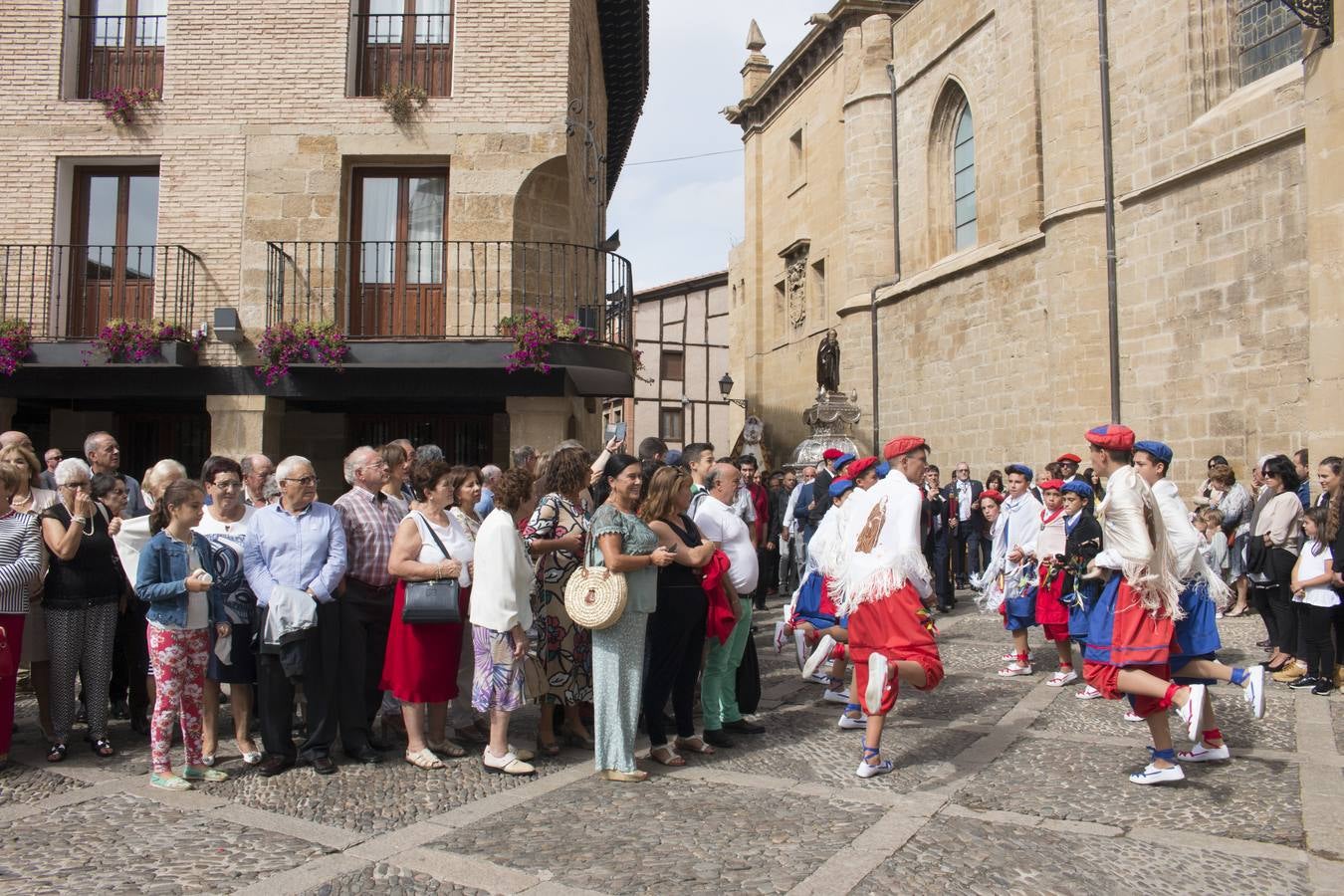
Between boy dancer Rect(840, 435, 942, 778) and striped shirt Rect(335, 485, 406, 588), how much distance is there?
267cm

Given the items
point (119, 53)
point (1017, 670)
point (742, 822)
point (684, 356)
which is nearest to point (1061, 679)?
point (1017, 670)

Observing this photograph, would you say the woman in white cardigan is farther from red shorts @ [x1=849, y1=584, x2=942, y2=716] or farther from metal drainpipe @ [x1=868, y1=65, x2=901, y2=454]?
metal drainpipe @ [x1=868, y1=65, x2=901, y2=454]

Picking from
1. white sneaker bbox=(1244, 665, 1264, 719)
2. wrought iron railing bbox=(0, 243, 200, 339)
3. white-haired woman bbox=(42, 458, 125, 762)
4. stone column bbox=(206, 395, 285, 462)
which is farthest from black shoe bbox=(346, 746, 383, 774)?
wrought iron railing bbox=(0, 243, 200, 339)

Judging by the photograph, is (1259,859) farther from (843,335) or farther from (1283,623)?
(843,335)

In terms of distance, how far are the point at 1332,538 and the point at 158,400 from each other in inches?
543

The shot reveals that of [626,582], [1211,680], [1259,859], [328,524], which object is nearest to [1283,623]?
[1211,680]

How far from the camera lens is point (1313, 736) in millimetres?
6234

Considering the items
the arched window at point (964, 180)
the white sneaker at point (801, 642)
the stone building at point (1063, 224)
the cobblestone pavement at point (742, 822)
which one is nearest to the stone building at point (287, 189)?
the white sneaker at point (801, 642)

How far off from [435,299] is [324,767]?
29.7 feet

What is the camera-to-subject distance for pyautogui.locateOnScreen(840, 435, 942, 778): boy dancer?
17.8 ft

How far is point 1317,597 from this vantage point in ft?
A: 24.6

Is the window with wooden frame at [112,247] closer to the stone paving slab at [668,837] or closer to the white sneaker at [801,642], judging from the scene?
the white sneaker at [801,642]

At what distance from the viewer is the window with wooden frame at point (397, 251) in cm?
1379

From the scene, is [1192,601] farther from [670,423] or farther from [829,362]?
[670,423]
